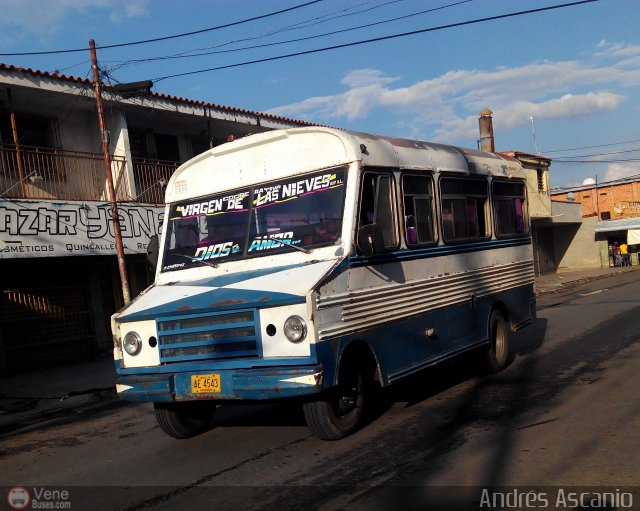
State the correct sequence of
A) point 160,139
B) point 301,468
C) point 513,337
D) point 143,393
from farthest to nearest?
1. point 160,139
2. point 513,337
3. point 143,393
4. point 301,468

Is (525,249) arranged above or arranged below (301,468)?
above

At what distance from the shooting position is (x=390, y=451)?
18.9ft

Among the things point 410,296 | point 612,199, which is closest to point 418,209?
point 410,296

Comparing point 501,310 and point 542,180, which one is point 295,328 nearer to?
point 501,310

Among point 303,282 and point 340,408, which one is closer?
point 303,282

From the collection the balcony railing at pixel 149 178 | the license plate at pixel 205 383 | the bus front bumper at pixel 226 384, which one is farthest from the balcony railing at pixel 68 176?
the license plate at pixel 205 383

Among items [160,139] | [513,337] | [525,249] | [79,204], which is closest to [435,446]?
[525,249]

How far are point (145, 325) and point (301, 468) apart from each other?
2032 mm

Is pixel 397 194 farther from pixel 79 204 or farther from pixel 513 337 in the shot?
pixel 79 204

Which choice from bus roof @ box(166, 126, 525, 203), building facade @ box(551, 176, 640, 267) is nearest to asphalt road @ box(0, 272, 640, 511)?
bus roof @ box(166, 126, 525, 203)

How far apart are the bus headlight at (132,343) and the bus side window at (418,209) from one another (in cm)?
293

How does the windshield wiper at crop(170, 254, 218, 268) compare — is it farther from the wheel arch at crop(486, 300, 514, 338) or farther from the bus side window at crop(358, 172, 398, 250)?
the wheel arch at crop(486, 300, 514, 338)

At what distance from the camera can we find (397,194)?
7.11 metres

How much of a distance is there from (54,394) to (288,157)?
7053 millimetres
